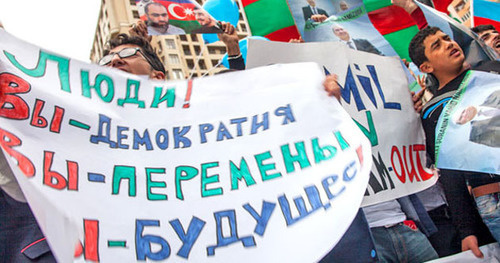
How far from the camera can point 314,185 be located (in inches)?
70.3

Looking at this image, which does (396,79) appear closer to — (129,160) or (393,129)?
(393,129)

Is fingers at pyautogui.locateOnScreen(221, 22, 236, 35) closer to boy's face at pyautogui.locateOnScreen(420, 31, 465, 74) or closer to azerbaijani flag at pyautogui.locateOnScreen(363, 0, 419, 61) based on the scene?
azerbaijani flag at pyautogui.locateOnScreen(363, 0, 419, 61)

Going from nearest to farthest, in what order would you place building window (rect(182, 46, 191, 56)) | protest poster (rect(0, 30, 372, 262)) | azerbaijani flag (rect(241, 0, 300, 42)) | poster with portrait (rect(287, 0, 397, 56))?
1. protest poster (rect(0, 30, 372, 262))
2. poster with portrait (rect(287, 0, 397, 56))
3. azerbaijani flag (rect(241, 0, 300, 42))
4. building window (rect(182, 46, 191, 56))

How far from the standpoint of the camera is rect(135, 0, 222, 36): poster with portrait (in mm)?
3281

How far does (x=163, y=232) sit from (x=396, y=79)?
71.7 inches

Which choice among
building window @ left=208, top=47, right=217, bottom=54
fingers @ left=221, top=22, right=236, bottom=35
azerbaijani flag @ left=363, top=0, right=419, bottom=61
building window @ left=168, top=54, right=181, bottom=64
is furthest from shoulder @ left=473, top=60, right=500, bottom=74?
building window @ left=208, top=47, right=217, bottom=54

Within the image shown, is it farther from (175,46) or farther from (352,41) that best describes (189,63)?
(352,41)

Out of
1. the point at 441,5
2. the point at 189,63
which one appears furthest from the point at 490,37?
the point at 189,63

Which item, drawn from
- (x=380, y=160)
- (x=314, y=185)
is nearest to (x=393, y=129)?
(x=380, y=160)

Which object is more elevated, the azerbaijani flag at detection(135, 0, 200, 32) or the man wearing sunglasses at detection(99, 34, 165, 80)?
the azerbaijani flag at detection(135, 0, 200, 32)

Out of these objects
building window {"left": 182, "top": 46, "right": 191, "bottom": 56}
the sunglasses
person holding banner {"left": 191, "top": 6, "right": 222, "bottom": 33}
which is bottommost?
the sunglasses

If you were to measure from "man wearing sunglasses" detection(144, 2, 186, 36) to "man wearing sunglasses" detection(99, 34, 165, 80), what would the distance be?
0.65 metres

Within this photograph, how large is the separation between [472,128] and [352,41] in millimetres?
1250

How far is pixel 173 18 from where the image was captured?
3.29 metres
